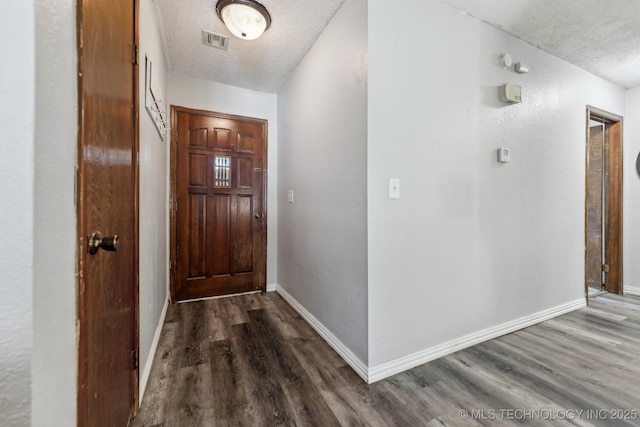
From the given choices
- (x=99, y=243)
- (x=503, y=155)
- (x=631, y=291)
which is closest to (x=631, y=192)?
(x=631, y=291)

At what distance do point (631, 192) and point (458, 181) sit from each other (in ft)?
9.30

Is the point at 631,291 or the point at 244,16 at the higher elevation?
the point at 244,16

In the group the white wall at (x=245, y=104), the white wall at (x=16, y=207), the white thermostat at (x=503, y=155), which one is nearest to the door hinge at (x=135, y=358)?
the white wall at (x=16, y=207)

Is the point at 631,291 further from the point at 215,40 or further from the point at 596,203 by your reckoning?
the point at 215,40

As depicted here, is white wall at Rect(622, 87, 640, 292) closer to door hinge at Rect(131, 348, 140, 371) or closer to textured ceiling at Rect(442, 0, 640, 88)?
textured ceiling at Rect(442, 0, 640, 88)

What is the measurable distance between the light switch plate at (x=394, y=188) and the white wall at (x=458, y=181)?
0.03m

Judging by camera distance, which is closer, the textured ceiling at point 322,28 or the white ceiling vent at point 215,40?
the textured ceiling at point 322,28

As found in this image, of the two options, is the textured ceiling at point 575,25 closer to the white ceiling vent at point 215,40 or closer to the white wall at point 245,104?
the white ceiling vent at point 215,40

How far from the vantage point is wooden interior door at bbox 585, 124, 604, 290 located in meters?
3.16

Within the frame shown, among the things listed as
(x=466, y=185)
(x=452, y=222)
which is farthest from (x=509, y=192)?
(x=452, y=222)

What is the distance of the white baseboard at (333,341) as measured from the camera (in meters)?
1.58

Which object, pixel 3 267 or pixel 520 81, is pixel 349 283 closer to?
pixel 3 267

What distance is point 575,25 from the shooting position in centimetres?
201

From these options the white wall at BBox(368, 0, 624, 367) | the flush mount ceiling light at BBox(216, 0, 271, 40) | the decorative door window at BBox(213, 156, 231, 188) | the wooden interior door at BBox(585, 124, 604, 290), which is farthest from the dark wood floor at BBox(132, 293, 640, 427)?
the flush mount ceiling light at BBox(216, 0, 271, 40)
